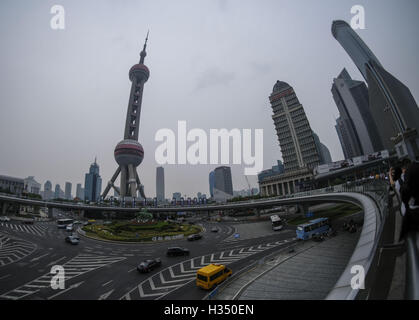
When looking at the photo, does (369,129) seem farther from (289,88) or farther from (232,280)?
(232,280)

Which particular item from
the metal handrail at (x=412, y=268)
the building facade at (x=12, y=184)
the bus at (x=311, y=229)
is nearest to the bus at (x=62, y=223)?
the bus at (x=311, y=229)

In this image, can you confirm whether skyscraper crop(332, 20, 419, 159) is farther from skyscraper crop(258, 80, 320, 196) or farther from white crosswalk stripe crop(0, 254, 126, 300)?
white crosswalk stripe crop(0, 254, 126, 300)

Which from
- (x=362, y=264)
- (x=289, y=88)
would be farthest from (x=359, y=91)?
(x=362, y=264)

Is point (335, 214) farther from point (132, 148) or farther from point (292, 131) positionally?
point (132, 148)

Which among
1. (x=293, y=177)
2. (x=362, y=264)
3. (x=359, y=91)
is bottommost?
(x=362, y=264)

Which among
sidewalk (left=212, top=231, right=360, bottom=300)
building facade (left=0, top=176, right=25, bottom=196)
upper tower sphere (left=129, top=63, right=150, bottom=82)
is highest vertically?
upper tower sphere (left=129, top=63, right=150, bottom=82)

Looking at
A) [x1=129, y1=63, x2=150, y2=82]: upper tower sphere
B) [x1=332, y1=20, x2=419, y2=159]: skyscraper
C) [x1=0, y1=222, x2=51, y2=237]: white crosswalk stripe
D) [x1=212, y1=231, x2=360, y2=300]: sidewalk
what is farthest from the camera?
[x1=129, y1=63, x2=150, y2=82]: upper tower sphere

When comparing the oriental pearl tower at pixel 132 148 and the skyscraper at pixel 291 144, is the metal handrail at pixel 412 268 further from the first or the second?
the oriental pearl tower at pixel 132 148

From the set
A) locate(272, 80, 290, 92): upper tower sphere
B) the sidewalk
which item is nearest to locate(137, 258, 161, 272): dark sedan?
the sidewalk
